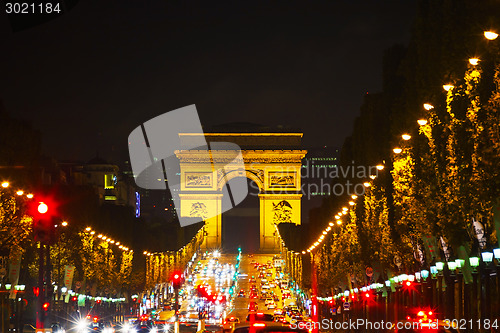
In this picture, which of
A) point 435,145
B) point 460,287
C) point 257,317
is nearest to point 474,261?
point 460,287

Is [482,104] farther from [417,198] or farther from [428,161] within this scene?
[417,198]

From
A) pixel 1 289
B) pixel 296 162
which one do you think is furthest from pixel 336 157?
pixel 1 289

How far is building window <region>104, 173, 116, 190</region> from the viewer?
16250 cm

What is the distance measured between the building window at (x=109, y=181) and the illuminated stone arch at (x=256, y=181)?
30.9m

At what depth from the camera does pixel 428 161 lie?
31.1 m

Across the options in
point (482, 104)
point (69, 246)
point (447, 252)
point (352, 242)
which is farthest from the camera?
point (69, 246)

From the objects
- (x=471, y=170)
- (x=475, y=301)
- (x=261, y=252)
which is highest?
(x=261, y=252)

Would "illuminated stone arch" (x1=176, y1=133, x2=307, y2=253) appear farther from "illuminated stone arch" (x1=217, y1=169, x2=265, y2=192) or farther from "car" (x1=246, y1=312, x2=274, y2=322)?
"car" (x1=246, y1=312, x2=274, y2=322)

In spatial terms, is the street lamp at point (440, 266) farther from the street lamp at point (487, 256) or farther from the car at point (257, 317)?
the street lamp at point (487, 256)

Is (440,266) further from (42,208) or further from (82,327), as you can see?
(42,208)

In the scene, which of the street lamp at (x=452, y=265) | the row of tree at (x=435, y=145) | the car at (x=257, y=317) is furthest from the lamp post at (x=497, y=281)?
the car at (x=257, y=317)

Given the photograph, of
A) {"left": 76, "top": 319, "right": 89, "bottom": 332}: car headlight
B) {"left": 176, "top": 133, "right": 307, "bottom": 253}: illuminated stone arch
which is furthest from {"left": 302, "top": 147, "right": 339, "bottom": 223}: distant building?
{"left": 76, "top": 319, "right": 89, "bottom": 332}: car headlight

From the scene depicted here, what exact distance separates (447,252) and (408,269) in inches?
303

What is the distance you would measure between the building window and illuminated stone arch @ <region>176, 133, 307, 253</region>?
30.9 m
